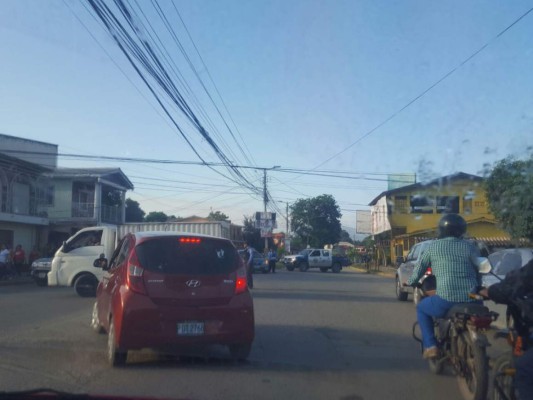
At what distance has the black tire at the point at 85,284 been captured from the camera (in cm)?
1639

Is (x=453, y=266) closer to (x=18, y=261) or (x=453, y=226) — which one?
(x=453, y=226)

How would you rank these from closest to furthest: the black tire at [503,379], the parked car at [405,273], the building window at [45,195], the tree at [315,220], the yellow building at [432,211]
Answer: the black tire at [503,379] < the parked car at [405,273] < the yellow building at [432,211] < the building window at [45,195] < the tree at [315,220]

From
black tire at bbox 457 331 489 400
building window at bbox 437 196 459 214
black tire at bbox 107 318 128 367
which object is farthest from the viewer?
building window at bbox 437 196 459 214

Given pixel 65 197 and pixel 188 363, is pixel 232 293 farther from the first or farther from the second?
pixel 65 197

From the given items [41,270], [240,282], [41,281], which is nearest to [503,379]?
[240,282]

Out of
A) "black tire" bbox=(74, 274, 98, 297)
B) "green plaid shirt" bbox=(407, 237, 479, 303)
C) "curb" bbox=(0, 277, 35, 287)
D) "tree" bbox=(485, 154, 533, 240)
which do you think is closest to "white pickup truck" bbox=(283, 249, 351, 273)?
"tree" bbox=(485, 154, 533, 240)

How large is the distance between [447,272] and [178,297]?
3.03 m

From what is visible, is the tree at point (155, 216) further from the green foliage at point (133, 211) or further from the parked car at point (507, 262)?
the parked car at point (507, 262)

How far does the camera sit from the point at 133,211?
7094cm

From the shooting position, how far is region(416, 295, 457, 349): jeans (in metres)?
6.22

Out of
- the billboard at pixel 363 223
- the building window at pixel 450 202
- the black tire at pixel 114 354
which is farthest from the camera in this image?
the billboard at pixel 363 223

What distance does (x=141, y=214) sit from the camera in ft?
241

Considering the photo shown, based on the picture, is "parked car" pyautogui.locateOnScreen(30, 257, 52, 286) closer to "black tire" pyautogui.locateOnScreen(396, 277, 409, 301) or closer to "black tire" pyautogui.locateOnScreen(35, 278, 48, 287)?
"black tire" pyautogui.locateOnScreen(35, 278, 48, 287)

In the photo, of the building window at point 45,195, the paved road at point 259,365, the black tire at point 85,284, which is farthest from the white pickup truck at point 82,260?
the building window at point 45,195
